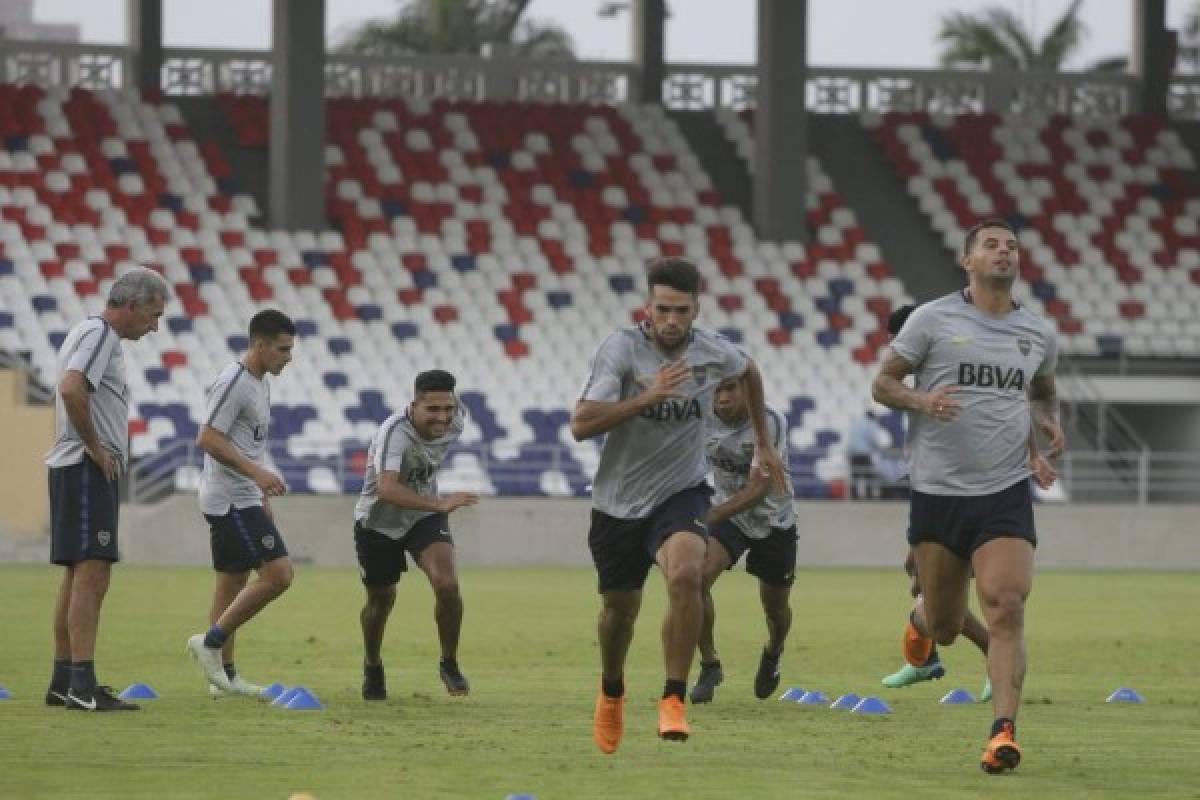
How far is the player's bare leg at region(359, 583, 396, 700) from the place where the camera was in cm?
1402

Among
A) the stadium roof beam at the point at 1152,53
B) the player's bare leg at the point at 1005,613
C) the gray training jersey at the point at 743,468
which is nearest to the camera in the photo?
the player's bare leg at the point at 1005,613

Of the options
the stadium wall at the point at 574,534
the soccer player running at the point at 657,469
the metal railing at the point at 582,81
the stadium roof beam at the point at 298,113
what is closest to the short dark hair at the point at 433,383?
the soccer player running at the point at 657,469

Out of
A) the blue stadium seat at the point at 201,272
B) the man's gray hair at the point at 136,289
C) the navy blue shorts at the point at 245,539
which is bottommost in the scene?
the navy blue shorts at the point at 245,539

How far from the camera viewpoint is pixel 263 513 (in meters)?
14.3

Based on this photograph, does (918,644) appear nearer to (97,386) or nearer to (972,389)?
(972,389)

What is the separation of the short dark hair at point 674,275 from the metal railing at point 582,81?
31.1 metres

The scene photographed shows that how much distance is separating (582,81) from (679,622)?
34337mm

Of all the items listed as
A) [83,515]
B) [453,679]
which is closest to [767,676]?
[453,679]

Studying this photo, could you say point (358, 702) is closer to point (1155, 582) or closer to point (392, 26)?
point (1155, 582)

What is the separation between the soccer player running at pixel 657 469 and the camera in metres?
10.7

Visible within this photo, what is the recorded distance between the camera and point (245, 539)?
46.8 feet

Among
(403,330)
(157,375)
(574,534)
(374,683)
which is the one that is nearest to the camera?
(374,683)

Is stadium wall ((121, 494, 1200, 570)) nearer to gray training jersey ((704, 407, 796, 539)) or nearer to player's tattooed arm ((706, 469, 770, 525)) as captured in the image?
gray training jersey ((704, 407, 796, 539))

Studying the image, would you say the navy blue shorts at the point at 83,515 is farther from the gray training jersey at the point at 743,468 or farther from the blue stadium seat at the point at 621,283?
the blue stadium seat at the point at 621,283
